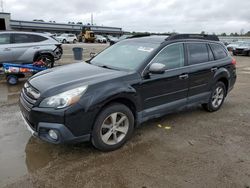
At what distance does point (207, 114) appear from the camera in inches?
235

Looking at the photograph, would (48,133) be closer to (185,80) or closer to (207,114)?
(185,80)

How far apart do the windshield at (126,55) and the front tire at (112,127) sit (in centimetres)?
80

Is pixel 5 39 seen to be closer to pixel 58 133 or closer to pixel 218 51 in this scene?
pixel 218 51

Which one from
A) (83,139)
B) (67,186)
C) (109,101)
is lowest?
(67,186)

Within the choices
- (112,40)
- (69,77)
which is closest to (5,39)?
(69,77)

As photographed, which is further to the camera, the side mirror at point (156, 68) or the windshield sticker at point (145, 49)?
the windshield sticker at point (145, 49)

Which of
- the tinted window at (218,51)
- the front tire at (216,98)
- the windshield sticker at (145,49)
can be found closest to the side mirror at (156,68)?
the windshield sticker at (145,49)

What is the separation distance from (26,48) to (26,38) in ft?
1.59

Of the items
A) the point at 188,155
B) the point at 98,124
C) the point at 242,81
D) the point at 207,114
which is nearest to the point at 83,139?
the point at 98,124

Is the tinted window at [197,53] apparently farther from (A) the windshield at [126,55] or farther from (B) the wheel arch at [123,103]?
(B) the wheel arch at [123,103]

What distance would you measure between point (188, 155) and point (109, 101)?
1430 millimetres

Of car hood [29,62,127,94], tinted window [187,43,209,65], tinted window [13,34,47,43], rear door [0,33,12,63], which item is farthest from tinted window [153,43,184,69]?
tinted window [13,34,47,43]

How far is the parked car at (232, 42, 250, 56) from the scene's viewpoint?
24.7m

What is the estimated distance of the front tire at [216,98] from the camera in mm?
5941
